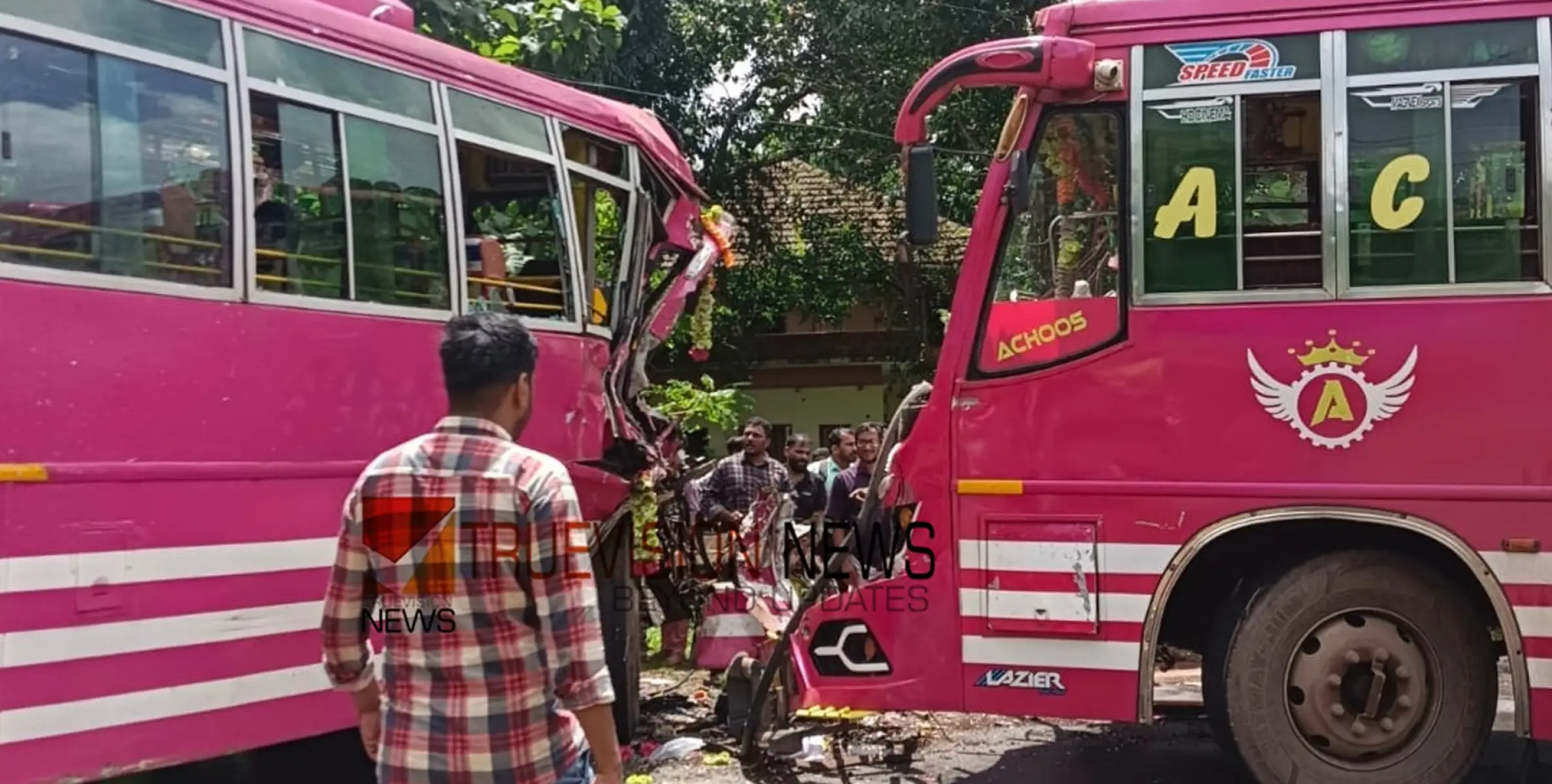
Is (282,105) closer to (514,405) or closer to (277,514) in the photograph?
(277,514)

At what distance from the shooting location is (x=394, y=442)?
5.00m

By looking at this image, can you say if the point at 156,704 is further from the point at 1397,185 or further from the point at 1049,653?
the point at 1397,185

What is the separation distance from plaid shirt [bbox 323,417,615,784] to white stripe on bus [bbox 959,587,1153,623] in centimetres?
262

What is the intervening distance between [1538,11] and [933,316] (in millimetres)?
13499

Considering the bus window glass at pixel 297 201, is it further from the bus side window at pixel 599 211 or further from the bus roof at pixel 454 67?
the bus side window at pixel 599 211

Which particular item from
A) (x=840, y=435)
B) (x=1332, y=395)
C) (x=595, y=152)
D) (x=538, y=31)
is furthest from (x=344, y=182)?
(x=840, y=435)

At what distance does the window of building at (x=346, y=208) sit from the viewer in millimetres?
4672

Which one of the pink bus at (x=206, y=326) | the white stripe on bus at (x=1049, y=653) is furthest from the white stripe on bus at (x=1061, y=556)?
the pink bus at (x=206, y=326)

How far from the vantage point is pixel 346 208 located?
4957 millimetres

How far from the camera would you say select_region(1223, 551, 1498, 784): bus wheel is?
15.3 ft

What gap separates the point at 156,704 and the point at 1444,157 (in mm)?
4885

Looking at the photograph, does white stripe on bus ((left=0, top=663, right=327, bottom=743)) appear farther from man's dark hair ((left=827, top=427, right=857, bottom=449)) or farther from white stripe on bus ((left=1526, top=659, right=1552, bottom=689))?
man's dark hair ((left=827, top=427, right=857, bottom=449))

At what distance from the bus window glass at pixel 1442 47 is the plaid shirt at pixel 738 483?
16.2 ft

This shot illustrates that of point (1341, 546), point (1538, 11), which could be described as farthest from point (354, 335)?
point (1538, 11)
